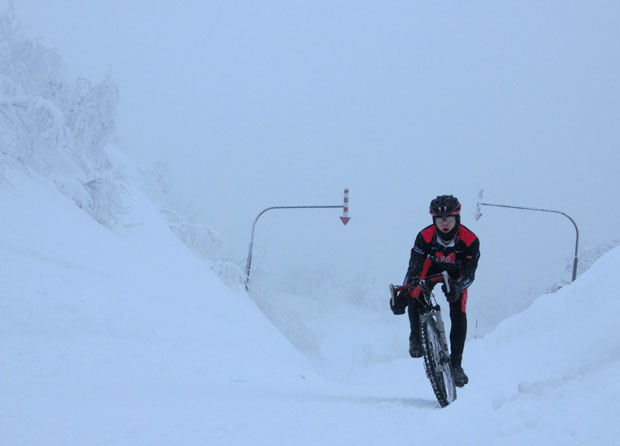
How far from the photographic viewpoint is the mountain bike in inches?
171

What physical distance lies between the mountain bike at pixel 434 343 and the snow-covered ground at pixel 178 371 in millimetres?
204

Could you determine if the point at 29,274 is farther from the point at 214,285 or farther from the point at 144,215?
the point at 144,215

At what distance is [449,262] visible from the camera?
15.1 feet

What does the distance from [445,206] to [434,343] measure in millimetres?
1272

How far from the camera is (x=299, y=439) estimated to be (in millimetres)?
3105

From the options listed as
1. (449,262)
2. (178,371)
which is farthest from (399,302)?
(178,371)

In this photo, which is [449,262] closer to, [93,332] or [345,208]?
[93,332]

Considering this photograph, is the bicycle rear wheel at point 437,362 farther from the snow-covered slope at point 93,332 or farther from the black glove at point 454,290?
the snow-covered slope at point 93,332

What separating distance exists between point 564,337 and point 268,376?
177 inches

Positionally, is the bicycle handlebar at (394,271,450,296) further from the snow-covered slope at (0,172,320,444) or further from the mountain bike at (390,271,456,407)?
the snow-covered slope at (0,172,320,444)

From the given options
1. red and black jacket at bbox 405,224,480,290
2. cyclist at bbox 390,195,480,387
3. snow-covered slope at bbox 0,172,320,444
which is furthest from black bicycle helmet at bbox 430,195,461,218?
snow-covered slope at bbox 0,172,320,444

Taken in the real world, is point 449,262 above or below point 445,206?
below

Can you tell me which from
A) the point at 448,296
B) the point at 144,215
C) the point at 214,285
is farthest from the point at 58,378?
the point at 144,215

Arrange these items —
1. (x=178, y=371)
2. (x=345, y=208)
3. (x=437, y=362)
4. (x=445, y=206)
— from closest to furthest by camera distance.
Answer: (x=445, y=206), (x=437, y=362), (x=178, y=371), (x=345, y=208)
